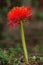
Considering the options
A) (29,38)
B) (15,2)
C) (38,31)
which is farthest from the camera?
(38,31)

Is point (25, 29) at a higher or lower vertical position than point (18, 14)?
higher

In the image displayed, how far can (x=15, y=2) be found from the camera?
207 inches

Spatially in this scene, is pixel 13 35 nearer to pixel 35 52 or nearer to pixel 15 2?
pixel 15 2

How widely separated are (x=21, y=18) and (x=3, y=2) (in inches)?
90.3

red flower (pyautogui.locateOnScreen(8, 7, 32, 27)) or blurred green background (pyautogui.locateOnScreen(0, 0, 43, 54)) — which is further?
blurred green background (pyautogui.locateOnScreen(0, 0, 43, 54))

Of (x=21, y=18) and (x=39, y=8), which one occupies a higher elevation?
(x=39, y=8)

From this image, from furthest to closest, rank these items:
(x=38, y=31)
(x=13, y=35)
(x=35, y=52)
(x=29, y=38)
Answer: (x=38, y=31) < (x=13, y=35) < (x=29, y=38) < (x=35, y=52)

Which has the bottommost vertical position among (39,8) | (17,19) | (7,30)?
(17,19)

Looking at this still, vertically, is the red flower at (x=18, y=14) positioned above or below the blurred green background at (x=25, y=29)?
below

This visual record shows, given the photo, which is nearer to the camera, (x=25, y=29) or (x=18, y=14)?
(x=18, y=14)

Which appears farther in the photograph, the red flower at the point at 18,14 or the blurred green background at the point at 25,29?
the blurred green background at the point at 25,29

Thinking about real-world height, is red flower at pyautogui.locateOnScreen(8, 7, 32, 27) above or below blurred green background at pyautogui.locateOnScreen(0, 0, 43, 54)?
below

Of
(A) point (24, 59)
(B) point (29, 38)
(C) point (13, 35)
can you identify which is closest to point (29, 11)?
(A) point (24, 59)

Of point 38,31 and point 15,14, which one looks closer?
point 15,14
